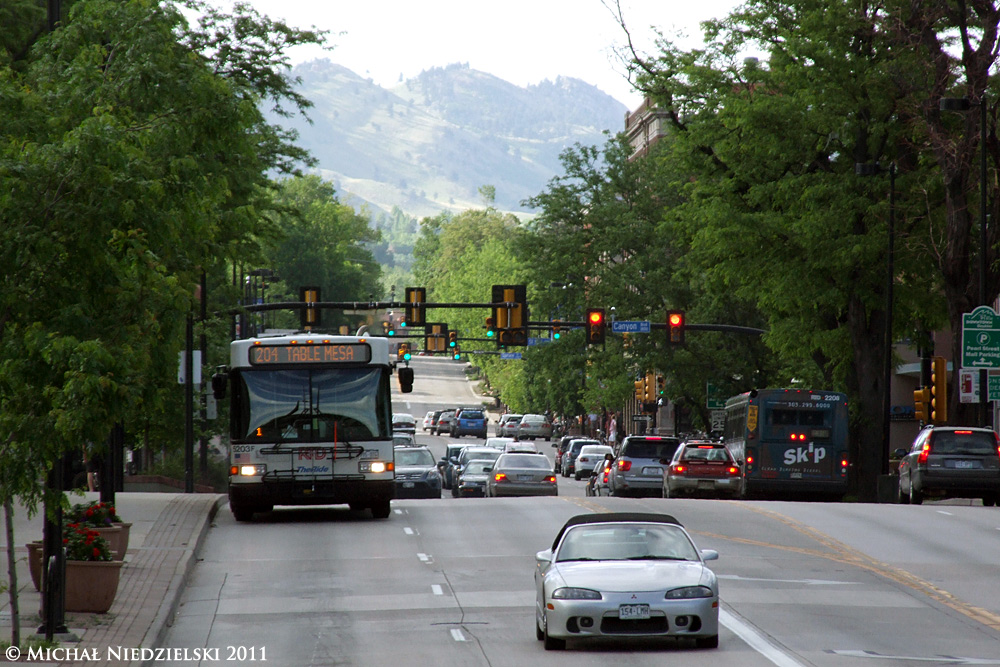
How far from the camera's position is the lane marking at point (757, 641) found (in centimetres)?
1329

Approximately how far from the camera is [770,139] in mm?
43250

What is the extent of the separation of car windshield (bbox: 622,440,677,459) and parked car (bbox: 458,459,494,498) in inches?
193

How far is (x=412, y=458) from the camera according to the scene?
41094 mm

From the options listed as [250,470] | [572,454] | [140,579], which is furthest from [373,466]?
[572,454]

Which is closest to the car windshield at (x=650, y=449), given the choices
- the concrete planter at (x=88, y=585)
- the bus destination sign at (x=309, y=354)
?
the bus destination sign at (x=309, y=354)

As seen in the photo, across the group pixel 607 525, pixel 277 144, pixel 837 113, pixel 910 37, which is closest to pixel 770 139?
pixel 837 113

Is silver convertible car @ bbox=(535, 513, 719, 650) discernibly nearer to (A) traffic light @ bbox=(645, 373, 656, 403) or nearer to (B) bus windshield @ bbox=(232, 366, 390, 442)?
(B) bus windshield @ bbox=(232, 366, 390, 442)

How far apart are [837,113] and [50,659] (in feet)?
110

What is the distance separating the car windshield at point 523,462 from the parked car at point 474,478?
399 cm

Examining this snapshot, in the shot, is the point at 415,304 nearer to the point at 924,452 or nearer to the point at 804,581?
the point at 924,452

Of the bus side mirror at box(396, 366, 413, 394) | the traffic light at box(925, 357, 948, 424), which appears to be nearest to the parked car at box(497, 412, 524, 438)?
the traffic light at box(925, 357, 948, 424)

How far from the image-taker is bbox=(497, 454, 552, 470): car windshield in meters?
40.9

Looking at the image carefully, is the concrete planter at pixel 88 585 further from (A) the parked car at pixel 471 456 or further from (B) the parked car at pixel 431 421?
(B) the parked car at pixel 431 421

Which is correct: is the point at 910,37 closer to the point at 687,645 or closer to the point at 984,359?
the point at 984,359
